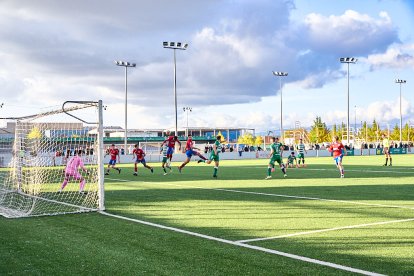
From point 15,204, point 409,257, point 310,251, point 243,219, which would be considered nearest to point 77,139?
point 15,204

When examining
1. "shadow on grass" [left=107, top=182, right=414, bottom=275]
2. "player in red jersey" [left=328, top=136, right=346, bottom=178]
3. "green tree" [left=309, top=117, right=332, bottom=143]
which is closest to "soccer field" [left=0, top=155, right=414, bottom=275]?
"shadow on grass" [left=107, top=182, right=414, bottom=275]

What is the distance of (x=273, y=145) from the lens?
2197 cm

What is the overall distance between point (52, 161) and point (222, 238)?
41.2ft

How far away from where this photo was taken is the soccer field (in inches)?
250

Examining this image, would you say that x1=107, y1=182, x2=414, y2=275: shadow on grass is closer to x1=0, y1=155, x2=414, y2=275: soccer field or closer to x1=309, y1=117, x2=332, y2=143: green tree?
x1=0, y1=155, x2=414, y2=275: soccer field

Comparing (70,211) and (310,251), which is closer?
(310,251)

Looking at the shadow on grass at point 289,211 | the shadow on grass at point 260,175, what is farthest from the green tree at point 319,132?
the shadow on grass at point 289,211

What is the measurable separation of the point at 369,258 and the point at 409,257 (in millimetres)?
541

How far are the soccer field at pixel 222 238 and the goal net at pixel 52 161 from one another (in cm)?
141

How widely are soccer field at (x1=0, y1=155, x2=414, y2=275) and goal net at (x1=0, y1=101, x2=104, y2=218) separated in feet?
4.63

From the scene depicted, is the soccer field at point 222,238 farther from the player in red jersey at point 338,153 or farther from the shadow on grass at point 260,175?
the shadow on grass at point 260,175

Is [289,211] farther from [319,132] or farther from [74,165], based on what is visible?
[319,132]

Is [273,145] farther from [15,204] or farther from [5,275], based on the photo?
[5,275]

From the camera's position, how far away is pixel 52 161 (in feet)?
62.7
